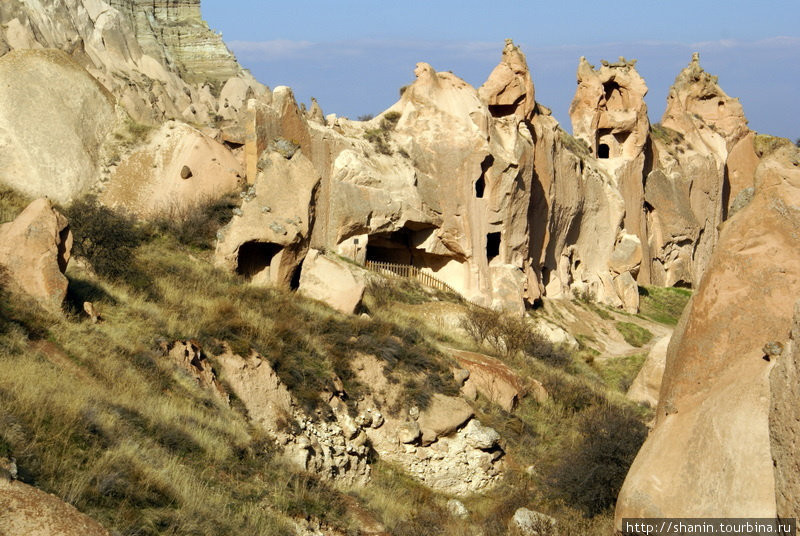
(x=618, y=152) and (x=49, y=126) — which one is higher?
(x=49, y=126)

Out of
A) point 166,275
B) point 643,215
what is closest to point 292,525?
point 166,275

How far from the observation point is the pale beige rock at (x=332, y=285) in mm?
14187

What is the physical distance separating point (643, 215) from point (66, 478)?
27099mm

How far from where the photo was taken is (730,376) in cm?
614

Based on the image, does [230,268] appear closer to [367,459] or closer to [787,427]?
[367,459]

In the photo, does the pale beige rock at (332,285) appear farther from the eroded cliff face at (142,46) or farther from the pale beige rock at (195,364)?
the eroded cliff face at (142,46)

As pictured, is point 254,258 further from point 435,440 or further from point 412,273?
point 412,273

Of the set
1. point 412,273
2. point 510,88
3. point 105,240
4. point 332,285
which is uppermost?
point 510,88

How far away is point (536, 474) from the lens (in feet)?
38.5

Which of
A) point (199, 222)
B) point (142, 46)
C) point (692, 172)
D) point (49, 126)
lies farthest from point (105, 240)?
point (142, 46)

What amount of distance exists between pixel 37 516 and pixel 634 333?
2119 centimetres

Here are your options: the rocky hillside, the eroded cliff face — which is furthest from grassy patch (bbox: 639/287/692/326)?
the eroded cliff face

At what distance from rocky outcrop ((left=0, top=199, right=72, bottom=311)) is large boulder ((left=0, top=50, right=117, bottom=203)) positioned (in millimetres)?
6053

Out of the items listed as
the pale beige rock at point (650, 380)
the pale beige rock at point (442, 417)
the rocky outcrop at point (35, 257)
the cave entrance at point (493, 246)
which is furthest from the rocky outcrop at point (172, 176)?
the cave entrance at point (493, 246)
